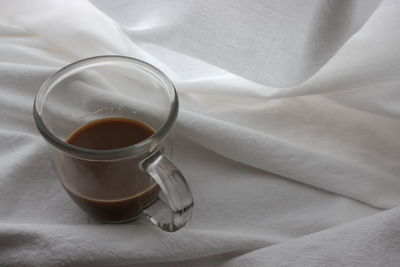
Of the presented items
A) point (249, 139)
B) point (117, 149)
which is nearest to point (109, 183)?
point (117, 149)

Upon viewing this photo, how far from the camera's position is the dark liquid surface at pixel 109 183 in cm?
49

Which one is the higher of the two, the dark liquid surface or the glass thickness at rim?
the glass thickness at rim

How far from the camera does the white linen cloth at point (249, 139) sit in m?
0.51

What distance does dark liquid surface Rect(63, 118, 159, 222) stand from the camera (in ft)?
1.62

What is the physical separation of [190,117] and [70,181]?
156 millimetres

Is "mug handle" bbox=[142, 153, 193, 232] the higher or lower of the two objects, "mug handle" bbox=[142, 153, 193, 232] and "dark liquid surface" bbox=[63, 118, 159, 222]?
the higher

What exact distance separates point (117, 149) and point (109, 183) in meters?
0.05

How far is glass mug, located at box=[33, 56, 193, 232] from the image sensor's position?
482mm

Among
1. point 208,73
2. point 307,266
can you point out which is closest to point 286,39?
point 208,73

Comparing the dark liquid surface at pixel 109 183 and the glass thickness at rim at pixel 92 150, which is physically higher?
the glass thickness at rim at pixel 92 150

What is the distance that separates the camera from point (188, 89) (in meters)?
0.64

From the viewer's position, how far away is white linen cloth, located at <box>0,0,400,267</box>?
0.51 m

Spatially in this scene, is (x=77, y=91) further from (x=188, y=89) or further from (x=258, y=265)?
(x=258, y=265)

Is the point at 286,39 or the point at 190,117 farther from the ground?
the point at 286,39
